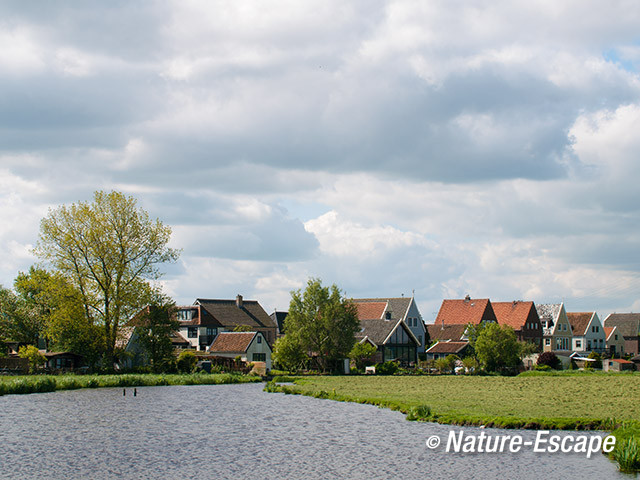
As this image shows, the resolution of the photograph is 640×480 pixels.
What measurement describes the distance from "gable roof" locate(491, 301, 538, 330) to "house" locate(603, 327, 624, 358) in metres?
30.2

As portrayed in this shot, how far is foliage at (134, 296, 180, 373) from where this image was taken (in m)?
77.4

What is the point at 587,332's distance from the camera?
141 metres

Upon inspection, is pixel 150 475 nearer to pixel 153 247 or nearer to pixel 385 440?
pixel 385 440

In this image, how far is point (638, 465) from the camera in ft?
80.7

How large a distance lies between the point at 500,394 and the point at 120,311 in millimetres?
42435

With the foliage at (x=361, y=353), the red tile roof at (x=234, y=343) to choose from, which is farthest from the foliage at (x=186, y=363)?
the foliage at (x=361, y=353)

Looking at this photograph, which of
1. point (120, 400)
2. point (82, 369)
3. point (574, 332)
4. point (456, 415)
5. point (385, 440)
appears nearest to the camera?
point (385, 440)

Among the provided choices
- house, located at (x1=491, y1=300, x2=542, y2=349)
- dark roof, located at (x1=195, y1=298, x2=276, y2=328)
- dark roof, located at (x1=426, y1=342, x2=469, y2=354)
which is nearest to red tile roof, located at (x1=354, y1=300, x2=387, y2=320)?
dark roof, located at (x1=426, y1=342, x2=469, y2=354)

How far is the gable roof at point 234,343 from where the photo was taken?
9014cm

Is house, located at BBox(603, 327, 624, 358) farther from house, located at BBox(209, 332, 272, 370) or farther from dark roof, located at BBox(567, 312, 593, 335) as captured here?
house, located at BBox(209, 332, 272, 370)

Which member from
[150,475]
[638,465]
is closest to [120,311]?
[150,475]

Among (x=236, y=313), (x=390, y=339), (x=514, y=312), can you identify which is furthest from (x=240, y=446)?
(x=514, y=312)

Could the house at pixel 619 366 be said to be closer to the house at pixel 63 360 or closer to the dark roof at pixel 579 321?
the dark roof at pixel 579 321

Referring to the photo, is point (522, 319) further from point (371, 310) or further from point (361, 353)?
point (361, 353)
